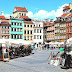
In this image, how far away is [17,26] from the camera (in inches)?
3078

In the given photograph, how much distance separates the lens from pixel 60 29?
275ft

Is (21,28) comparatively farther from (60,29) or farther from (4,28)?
(60,29)

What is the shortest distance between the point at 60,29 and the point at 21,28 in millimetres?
15568

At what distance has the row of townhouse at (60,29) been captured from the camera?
79494mm

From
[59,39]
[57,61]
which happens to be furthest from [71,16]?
Result: [57,61]

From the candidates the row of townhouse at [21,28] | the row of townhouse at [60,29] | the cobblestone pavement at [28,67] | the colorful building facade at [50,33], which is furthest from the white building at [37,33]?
the cobblestone pavement at [28,67]

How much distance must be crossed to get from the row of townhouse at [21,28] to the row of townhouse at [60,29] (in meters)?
6.70

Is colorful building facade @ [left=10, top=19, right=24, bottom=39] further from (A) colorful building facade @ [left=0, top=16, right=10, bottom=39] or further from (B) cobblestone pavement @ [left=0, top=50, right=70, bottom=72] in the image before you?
(B) cobblestone pavement @ [left=0, top=50, right=70, bottom=72]

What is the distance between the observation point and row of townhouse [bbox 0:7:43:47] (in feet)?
245

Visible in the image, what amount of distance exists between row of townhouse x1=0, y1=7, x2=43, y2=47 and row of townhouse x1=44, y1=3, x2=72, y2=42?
6.70 meters

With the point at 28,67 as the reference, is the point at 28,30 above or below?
above

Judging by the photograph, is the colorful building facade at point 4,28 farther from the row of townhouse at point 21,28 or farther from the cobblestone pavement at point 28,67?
the cobblestone pavement at point 28,67

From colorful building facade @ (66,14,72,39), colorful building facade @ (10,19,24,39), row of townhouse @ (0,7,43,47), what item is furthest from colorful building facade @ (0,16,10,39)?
colorful building facade @ (66,14,72,39)

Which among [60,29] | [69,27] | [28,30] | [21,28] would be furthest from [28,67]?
[60,29]
